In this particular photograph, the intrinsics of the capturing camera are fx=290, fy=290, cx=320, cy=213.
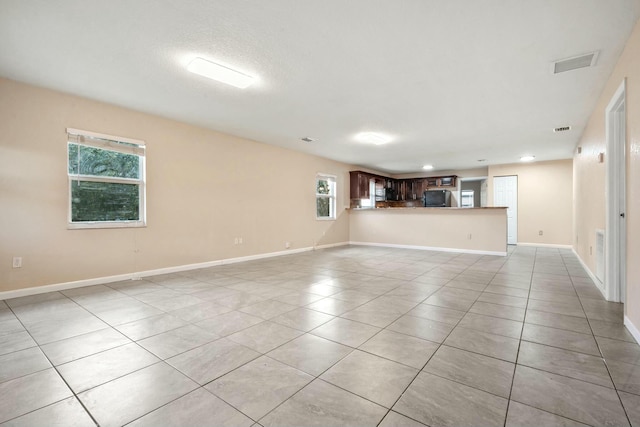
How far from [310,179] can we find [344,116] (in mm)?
3058

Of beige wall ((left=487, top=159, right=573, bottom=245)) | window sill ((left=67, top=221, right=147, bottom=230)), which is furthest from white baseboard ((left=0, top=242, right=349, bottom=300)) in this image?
beige wall ((left=487, top=159, right=573, bottom=245))

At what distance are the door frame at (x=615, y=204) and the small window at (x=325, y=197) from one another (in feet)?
18.2

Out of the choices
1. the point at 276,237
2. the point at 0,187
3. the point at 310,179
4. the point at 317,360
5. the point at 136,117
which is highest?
the point at 136,117

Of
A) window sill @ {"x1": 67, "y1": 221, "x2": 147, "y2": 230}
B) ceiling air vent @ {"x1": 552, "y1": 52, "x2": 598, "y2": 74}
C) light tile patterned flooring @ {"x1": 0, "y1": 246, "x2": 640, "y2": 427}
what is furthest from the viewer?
window sill @ {"x1": 67, "y1": 221, "x2": 147, "y2": 230}

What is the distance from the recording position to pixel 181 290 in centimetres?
357

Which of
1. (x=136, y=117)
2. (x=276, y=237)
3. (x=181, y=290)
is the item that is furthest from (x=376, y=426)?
(x=276, y=237)

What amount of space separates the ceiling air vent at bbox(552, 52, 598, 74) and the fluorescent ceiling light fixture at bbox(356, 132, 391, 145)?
2.84m

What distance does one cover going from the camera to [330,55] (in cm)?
272

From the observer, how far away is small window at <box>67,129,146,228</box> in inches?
146

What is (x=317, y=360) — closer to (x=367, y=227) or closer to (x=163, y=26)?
(x=163, y=26)

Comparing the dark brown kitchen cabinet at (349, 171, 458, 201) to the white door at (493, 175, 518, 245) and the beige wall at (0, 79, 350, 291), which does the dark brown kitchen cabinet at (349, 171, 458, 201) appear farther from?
the beige wall at (0, 79, 350, 291)

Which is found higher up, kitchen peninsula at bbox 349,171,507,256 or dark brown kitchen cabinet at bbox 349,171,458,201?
dark brown kitchen cabinet at bbox 349,171,458,201

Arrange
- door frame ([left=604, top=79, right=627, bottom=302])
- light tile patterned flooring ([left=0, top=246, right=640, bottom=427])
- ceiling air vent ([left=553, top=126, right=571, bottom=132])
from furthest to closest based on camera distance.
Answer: ceiling air vent ([left=553, top=126, right=571, bottom=132])
door frame ([left=604, top=79, right=627, bottom=302])
light tile patterned flooring ([left=0, top=246, right=640, bottom=427])

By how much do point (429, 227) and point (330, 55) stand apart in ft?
18.6
